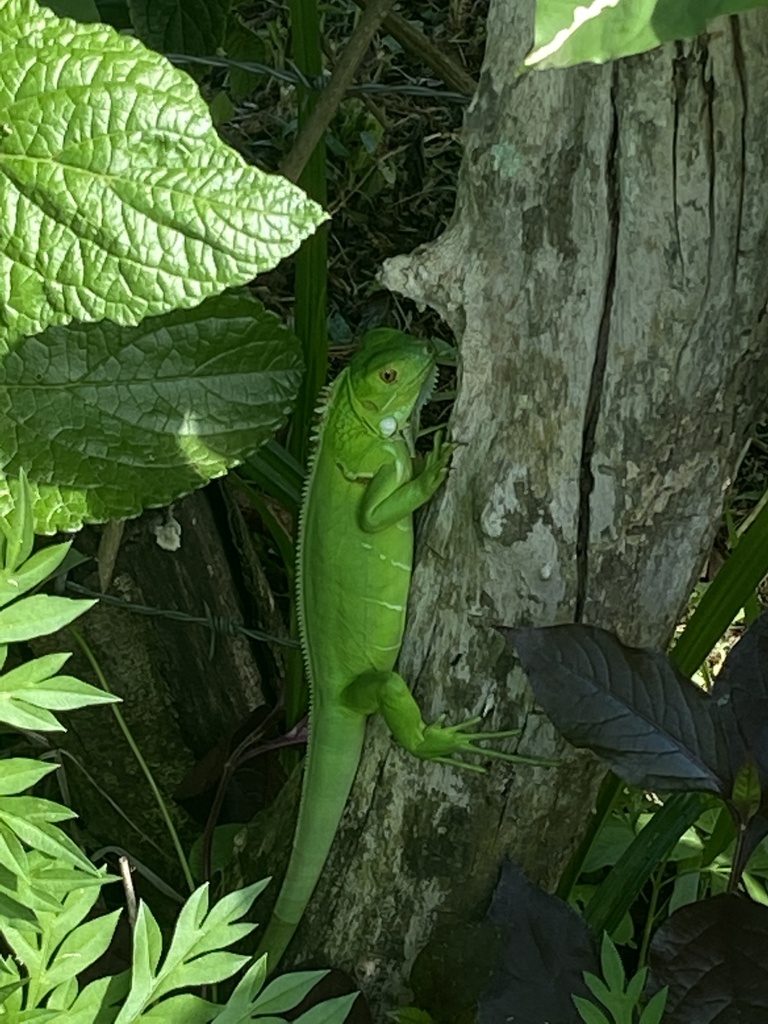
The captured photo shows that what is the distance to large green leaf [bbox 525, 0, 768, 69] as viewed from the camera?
51 cm

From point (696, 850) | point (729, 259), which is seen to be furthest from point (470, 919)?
point (729, 259)

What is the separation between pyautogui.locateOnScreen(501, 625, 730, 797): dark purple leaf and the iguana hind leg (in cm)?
16

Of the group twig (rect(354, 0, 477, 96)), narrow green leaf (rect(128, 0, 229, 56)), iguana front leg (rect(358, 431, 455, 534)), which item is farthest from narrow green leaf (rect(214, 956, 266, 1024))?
twig (rect(354, 0, 477, 96))

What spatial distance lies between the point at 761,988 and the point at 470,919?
Answer: 14.2 inches

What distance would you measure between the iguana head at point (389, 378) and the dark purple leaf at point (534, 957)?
1.59ft

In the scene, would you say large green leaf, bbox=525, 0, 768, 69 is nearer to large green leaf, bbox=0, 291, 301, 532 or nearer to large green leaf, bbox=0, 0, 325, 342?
large green leaf, bbox=0, 0, 325, 342

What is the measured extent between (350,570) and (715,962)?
538 millimetres

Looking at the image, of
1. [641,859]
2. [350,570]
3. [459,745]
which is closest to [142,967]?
[459,745]

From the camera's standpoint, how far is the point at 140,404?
0.99m

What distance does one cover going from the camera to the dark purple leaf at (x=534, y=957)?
0.95m

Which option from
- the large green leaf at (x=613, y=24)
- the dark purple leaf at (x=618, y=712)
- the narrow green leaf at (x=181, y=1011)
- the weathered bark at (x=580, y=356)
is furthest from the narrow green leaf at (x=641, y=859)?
the large green leaf at (x=613, y=24)

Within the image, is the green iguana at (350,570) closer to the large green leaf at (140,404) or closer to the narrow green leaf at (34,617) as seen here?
the large green leaf at (140,404)

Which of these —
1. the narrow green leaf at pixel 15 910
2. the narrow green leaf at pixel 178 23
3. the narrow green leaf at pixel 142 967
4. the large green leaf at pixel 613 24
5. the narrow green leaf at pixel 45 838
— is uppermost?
the large green leaf at pixel 613 24

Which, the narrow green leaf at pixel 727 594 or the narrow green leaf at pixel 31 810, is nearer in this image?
the narrow green leaf at pixel 31 810
